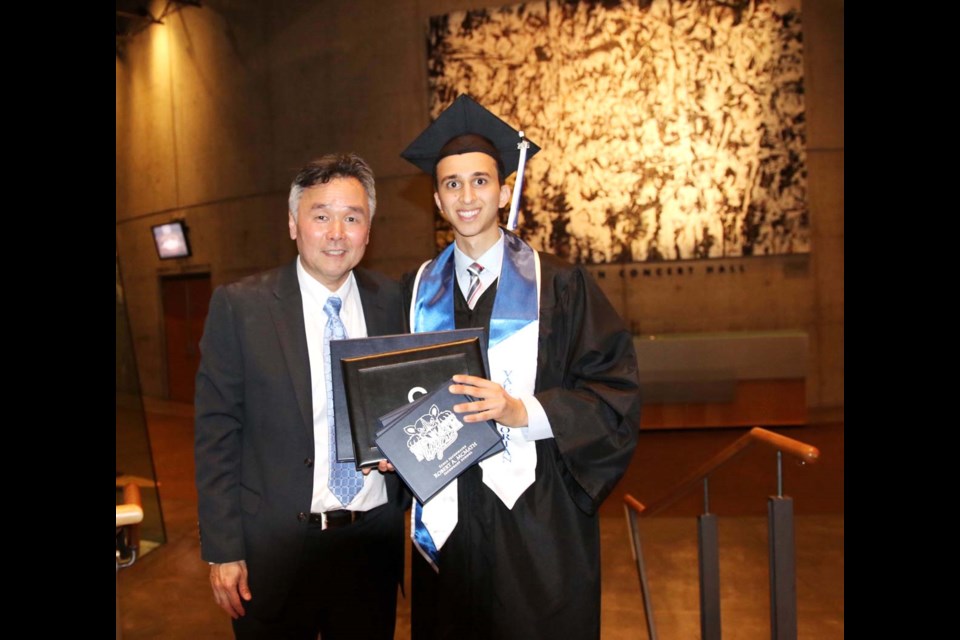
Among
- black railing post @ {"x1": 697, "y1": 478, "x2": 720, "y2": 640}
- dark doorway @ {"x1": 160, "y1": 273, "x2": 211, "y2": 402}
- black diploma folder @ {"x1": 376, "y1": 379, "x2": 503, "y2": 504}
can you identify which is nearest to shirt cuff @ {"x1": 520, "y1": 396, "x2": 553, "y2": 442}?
black diploma folder @ {"x1": 376, "y1": 379, "x2": 503, "y2": 504}

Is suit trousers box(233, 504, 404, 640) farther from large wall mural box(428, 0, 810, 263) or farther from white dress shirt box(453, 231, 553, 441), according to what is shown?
large wall mural box(428, 0, 810, 263)

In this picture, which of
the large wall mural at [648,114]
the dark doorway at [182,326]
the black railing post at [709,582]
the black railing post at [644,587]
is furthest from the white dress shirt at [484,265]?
the dark doorway at [182,326]

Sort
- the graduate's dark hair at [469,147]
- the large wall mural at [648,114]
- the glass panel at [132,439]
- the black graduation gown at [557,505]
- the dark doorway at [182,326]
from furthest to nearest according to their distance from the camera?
the dark doorway at [182,326] < the large wall mural at [648,114] < the glass panel at [132,439] < the graduate's dark hair at [469,147] < the black graduation gown at [557,505]

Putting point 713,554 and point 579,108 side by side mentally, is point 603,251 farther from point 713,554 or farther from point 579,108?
point 713,554

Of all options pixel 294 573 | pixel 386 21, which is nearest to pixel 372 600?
pixel 294 573

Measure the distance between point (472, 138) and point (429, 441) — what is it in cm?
88

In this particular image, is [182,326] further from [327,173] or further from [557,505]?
[557,505]

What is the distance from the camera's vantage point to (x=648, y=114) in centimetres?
781

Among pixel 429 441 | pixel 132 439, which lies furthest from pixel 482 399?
pixel 132 439

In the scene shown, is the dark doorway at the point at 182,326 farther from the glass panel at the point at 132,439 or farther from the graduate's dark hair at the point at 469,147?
the graduate's dark hair at the point at 469,147

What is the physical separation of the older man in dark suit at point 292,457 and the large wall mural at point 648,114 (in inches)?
254

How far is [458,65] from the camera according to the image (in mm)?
8094

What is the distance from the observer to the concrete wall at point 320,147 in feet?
25.3

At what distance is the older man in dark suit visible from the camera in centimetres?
168
